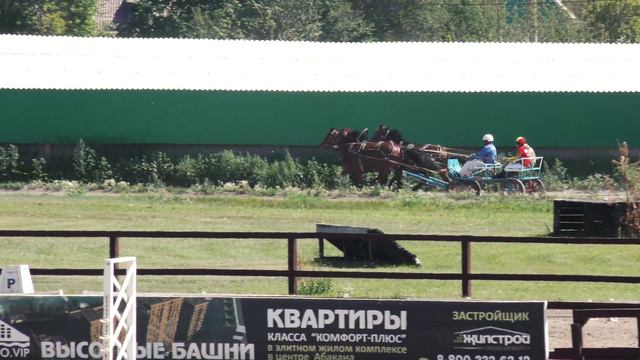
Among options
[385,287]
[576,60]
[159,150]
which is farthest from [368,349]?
[576,60]

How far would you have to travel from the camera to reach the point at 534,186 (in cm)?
3170

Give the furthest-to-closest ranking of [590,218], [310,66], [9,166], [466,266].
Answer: [310,66] < [9,166] < [590,218] < [466,266]

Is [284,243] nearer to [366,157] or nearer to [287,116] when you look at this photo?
[366,157]

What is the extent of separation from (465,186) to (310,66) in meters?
9.41

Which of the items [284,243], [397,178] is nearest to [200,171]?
[397,178]

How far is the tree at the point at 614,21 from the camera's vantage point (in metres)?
62.8

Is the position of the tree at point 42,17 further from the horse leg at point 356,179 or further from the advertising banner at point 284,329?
the advertising banner at point 284,329

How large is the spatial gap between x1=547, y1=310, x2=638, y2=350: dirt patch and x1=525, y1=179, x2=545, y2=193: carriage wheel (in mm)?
14942

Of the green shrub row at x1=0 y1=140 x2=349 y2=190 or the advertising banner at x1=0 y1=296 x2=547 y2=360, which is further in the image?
the green shrub row at x1=0 y1=140 x2=349 y2=190

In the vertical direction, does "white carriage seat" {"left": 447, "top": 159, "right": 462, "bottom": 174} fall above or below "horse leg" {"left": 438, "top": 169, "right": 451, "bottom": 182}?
above

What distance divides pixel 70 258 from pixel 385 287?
18.0 ft

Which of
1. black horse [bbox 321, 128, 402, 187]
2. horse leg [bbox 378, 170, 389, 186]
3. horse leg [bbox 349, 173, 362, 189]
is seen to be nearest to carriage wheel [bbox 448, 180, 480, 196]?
black horse [bbox 321, 128, 402, 187]

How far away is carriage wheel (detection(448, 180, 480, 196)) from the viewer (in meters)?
31.7

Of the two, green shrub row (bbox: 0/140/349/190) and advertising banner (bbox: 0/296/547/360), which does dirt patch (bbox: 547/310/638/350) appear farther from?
green shrub row (bbox: 0/140/349/190)
